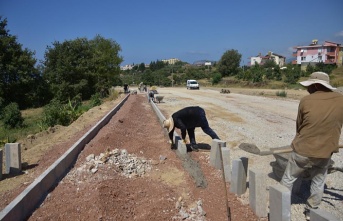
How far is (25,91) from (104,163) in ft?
102

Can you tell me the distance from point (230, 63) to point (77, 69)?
4415 centimetres

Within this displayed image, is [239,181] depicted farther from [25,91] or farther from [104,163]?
[25,91]

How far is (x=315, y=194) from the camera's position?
3729 millimetres

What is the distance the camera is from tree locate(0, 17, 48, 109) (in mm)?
30406

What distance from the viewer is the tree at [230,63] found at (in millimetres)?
67963

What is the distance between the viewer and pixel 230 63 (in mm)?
68125

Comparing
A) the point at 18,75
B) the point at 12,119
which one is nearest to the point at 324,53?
the point at 18,75

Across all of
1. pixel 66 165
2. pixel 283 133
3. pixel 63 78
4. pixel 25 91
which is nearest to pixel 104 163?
pixel 66 165

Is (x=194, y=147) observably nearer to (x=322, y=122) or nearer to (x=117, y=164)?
(x=117, y=164)

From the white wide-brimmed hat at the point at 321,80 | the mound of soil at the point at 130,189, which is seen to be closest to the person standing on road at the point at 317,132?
the white wide-brimmed hat at the point at 321,80

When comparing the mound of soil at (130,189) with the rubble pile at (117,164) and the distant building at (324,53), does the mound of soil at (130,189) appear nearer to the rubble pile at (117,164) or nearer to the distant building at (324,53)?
the rubble pile at (117,164)

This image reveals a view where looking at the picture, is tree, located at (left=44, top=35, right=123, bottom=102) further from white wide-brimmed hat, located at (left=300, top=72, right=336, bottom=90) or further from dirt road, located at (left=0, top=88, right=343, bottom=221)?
white wide-brimmed hat, located at (left=300, top=72, right=336, bottom=90)

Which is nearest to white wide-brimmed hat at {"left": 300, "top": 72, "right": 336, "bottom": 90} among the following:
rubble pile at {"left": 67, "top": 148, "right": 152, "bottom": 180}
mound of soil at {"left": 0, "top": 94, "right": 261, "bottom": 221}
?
mound of soil at {"left": 0, "top": 94, "right": 261, "bottom": 221}

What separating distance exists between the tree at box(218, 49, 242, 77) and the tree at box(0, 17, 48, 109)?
1746 inches
